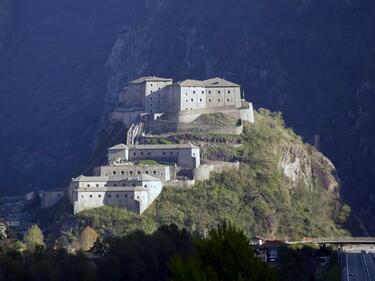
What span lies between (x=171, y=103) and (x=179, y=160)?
1405cm

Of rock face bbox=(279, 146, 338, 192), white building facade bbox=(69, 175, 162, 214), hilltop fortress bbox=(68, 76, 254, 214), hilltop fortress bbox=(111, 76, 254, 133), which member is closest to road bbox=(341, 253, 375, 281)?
white building facade bbox=(69, 175, 162, 214)

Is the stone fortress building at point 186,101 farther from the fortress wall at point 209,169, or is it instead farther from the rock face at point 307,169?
the fortress wall at point 209,169

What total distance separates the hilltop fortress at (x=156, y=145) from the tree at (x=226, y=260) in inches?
2784

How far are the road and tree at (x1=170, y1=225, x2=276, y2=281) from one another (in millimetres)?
39528

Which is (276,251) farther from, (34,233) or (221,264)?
(221,264)

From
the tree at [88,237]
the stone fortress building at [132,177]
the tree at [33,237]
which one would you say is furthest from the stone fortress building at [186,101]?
the tree at [33,237]

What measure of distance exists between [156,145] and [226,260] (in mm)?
81642

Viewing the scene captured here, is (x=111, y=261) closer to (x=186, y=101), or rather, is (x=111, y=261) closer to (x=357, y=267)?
(x=357, y=267)

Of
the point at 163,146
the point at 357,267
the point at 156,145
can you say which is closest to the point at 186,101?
the point at 156,145

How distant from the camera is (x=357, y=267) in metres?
99.8

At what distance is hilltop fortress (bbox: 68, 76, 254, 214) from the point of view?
406 ft

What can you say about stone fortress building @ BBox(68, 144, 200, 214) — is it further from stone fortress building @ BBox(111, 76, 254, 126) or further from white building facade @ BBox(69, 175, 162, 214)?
stone fortress building @ BBox(111, 76, 254, 126)

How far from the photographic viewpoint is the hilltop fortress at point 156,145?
124 m

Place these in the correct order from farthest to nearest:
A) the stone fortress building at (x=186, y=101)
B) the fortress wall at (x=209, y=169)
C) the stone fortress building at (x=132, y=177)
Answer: the stone fortress building at (x=186, y=101) < the fortress wall at (x=209, y=169) < the stone fortress building at (x=132, y=177)
